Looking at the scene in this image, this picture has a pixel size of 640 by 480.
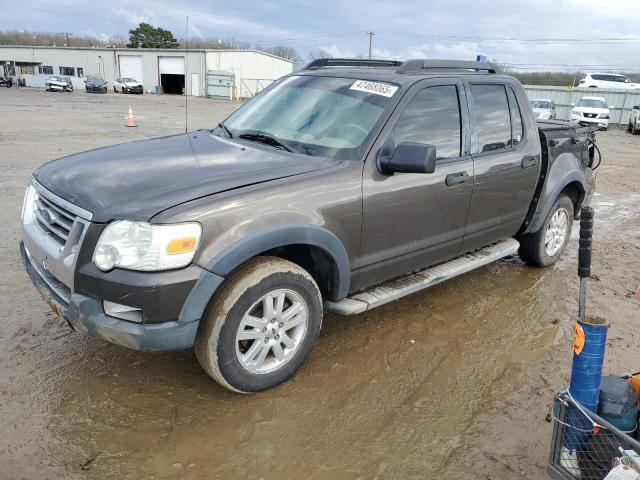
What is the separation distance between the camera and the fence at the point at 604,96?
30.8 meters

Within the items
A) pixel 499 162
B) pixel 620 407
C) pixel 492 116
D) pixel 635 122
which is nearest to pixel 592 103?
pixel 635 122

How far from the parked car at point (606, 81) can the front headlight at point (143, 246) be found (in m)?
38.0

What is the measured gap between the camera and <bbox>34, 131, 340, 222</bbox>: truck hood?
9.01 feet

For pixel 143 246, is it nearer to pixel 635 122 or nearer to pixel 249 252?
pixel 249 252

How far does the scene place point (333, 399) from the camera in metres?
3.16

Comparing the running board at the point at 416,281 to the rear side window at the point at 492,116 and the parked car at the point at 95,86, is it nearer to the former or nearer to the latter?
the rear side window at the point at 492,116

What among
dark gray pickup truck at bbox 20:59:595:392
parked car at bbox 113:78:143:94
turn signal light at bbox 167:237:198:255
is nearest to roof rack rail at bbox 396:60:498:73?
dark gray pickup truck at bbox 20:59:595:392

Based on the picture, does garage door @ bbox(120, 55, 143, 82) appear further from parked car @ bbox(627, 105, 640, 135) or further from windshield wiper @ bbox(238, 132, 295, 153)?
windshield wiper @ bbox(238, 132, 295, 153)

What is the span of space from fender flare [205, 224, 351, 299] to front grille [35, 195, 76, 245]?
2.79ft

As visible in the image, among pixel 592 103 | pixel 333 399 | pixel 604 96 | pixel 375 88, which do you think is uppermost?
pixel 604 96

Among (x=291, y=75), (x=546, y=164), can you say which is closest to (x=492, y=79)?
(x=546, y=164)

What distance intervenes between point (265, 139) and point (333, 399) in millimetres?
1828

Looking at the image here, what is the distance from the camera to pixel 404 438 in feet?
9.33

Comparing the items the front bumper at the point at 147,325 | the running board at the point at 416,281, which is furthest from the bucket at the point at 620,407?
the front bumper at the point at 147,325
